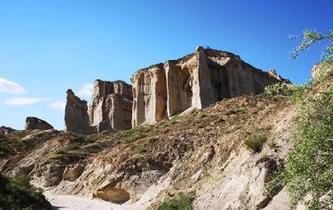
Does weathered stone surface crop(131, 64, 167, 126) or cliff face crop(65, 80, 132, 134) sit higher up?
cliff face crop(65, 80, 132, 134)

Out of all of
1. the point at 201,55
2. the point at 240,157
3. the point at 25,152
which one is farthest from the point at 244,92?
the point at 240,157

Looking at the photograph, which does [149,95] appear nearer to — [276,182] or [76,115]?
[76,115]

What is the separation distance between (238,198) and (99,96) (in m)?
105

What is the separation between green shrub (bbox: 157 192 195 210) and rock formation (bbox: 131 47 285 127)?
4764 cm

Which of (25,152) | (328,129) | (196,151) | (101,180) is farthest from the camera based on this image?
(25,152)

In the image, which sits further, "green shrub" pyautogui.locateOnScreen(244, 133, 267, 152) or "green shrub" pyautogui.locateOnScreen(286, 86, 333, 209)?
"green shrub" pyautogui.locateOnScreen(244, 133, 267, 152)

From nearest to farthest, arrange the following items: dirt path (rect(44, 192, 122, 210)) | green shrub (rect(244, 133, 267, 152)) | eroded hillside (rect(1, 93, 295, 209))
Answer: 1. eroded hillside (rect(1, 93, 295, 209))
2. green shrub (rect(244, 133, 267, 152))
3. dirt path (rect(44, 192, 122, 210))

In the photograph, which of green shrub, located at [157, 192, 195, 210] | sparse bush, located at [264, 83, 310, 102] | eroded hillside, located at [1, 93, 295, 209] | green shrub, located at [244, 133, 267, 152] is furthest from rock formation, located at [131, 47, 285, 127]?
sparse bush, located at [264, 83, 310, 102]

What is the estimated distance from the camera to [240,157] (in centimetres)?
2608

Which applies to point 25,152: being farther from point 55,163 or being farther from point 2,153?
point 55,163

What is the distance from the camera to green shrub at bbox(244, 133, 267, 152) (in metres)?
25.3

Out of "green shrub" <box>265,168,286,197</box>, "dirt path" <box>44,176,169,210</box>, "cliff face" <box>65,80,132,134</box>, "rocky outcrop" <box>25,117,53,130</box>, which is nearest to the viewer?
"green shrub" <box>265,168,286,197</box>

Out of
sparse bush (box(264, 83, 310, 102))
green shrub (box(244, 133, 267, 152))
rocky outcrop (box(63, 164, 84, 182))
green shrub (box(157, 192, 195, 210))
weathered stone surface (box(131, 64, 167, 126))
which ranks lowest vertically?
green shrub (box(157, 192, 195, 210))

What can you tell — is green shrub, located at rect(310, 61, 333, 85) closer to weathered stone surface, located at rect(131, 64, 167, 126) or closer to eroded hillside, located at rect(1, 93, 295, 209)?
eroded hillside, located at rect(1, 93, 295, 209)
